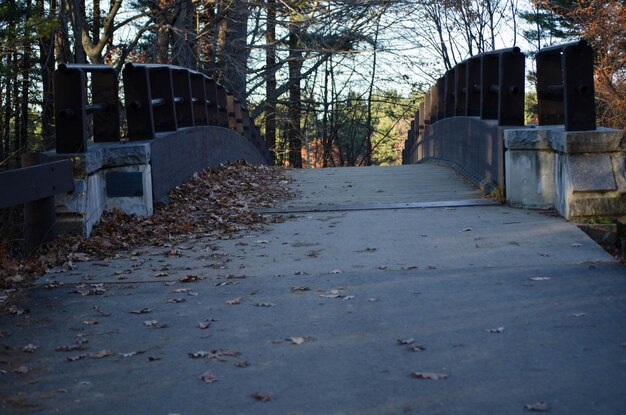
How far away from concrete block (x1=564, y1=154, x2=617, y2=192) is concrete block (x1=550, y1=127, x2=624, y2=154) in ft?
0.24

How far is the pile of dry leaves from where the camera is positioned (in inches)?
285

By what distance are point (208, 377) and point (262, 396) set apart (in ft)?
1.37

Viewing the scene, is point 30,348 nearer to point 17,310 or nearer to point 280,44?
point 17,310

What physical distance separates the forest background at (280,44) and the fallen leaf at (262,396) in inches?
475

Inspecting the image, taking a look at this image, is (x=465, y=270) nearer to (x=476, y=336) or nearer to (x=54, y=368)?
(x=476, y=336)

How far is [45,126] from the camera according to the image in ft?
77.3

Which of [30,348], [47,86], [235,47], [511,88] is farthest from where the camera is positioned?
[47,86]

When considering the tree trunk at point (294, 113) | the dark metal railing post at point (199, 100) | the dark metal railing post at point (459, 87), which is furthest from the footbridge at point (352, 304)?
the tree trunk at point (294, 113)

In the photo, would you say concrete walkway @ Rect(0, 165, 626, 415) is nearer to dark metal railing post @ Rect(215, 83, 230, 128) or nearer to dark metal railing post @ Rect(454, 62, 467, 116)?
dark metal railing post @ Rect(454, 62, 467, 116)

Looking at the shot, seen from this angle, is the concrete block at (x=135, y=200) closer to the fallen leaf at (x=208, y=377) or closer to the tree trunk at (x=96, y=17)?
the fallen leaf at (x=208, y=377)

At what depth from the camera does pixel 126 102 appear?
33.1 feet

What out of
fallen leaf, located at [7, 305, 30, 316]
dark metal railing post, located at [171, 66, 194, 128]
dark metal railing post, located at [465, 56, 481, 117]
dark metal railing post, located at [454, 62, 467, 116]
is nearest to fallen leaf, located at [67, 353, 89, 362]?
fallen leaf, located at [7, 305, 30, 316]

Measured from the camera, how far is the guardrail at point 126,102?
8336 millimetres

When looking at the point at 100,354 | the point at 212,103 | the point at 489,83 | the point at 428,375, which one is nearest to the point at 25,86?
the point at 212,103
